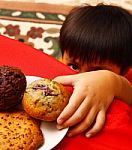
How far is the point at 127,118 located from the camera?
1.94 ft

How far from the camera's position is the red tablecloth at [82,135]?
0.56 metres

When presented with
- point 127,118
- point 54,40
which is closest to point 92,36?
point 127,118

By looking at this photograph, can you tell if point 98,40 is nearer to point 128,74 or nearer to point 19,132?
point 128,74

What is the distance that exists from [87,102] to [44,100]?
3.2 inches

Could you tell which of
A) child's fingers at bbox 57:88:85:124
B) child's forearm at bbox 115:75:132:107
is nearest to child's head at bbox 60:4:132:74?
child's forearm at bbox 115:75:132:107

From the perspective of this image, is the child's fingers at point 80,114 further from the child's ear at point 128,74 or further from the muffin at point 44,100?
the child's ear at point 128,74

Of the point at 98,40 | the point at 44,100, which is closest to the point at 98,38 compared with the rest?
the point at 98,40

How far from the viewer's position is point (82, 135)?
0.56 metres

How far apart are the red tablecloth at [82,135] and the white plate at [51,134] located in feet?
0.07

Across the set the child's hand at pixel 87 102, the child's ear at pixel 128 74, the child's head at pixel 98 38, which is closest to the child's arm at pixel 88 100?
the child's hand at pixel 87 102

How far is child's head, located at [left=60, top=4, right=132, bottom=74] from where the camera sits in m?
0.94

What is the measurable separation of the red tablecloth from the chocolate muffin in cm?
9

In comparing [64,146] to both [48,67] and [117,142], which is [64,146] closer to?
[117,142]

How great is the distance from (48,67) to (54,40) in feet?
2.80
